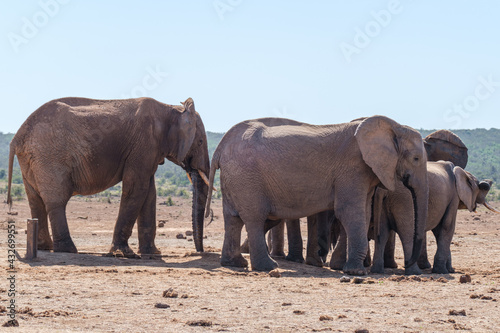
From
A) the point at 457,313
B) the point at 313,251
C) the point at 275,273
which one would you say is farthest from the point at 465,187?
the point at 457,313

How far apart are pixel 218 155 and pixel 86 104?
303 cm

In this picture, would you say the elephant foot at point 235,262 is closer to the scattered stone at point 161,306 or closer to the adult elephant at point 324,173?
the adult elephant at point 324,173

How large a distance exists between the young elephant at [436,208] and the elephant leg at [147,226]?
453 cm

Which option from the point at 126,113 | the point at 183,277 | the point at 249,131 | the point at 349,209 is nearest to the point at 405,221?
the point at 349,209

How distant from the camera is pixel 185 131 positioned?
14.8 meters

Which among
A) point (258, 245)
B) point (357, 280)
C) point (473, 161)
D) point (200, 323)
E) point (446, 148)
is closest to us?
point (200, 323)

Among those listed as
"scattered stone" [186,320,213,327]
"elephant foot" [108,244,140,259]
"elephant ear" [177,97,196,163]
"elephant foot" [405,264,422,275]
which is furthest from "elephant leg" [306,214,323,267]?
"scattered stone" [186,320,213,327]

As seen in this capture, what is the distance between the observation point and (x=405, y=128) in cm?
1242

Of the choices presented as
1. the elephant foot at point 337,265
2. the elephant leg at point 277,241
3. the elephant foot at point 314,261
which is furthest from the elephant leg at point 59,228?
the elephant foot at point 337,265

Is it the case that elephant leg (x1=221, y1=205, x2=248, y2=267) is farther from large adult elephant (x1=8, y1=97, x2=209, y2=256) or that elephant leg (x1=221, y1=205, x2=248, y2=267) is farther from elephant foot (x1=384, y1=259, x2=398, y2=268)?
elephant foot (x1=384, y1=259, x2=398, y2=268)

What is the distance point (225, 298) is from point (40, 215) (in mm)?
6115

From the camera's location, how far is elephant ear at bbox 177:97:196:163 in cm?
1484

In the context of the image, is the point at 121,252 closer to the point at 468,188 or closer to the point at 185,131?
the point at 185,131

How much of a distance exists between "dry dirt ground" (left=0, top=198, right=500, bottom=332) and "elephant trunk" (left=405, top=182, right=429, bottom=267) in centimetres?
68
